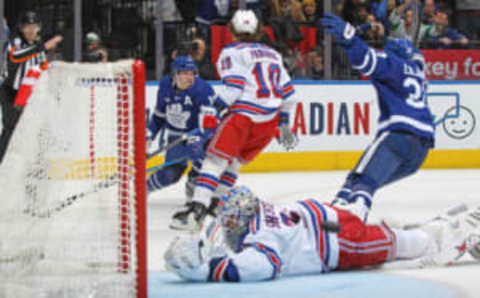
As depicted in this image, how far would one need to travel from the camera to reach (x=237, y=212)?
4.20 meters

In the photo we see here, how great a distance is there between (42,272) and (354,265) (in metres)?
1.36

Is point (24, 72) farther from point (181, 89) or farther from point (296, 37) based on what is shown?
point (296, 37)

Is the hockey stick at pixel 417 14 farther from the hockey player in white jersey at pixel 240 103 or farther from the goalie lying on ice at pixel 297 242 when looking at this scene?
the goalie lying on ice at pixel 297 242

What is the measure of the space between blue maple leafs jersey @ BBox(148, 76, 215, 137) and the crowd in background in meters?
2.50

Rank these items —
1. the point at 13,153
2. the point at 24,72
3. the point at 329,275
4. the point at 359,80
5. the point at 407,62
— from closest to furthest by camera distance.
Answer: the point at 13,153 → the point at 329,275 → the point at 407,62 → the point at 24,72 → the point at 359,80

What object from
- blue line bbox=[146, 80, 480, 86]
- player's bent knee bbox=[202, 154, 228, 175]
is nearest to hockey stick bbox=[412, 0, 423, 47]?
blue line bbox=[146, 80, 480, 86]

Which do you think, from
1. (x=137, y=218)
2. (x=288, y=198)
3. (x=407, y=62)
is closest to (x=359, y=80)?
(x=288, y=198)

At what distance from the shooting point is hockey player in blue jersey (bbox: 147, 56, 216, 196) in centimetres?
701

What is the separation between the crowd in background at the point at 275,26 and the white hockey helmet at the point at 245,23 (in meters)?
3.82

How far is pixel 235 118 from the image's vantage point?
232 inches

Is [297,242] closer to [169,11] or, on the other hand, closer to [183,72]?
[183,72]

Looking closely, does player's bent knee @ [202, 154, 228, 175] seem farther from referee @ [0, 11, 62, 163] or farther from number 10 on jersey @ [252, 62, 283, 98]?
referee @ [0, 11, 62, 163]

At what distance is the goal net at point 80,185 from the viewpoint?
3.83 m

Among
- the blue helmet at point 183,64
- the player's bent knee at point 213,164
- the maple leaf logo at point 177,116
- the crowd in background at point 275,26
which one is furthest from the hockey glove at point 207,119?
the crowd in background at point 275,26
